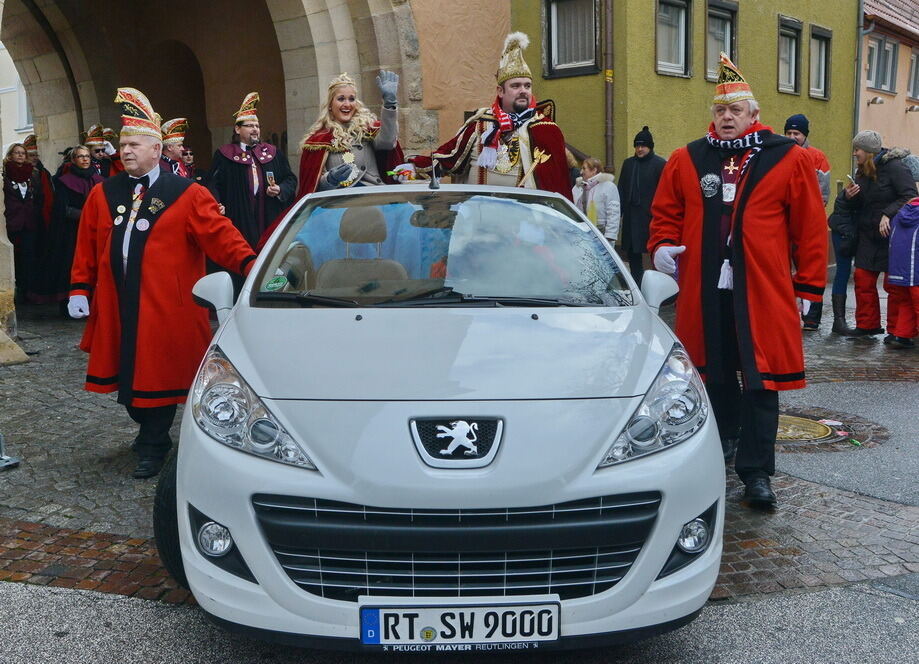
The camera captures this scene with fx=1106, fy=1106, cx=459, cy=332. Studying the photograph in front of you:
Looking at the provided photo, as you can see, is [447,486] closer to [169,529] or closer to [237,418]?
[237,418]

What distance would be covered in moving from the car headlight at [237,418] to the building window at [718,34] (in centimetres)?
1693

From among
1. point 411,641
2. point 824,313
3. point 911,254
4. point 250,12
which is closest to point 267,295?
point 411,641

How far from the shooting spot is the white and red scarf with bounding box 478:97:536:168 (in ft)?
24.4

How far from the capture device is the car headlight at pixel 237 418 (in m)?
3.17

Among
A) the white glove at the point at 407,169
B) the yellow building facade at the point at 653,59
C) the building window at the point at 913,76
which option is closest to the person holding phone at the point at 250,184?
the white glove at the point at 407,169

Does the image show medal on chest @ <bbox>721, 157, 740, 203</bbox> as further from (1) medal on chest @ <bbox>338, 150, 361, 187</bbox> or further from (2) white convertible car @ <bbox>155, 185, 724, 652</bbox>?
(1) medal on chest @ <bbox>338, 150, 361, 187</bbox>

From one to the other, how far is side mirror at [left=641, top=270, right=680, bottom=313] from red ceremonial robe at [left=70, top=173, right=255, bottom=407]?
6.93 ft

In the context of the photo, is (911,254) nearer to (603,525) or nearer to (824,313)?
(824,313)

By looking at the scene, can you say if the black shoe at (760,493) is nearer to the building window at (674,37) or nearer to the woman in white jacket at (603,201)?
the woman in white jacket at (603,201)

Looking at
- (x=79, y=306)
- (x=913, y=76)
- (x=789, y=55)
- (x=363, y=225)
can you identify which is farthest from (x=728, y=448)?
(x=913, y=76)

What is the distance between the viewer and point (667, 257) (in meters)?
5.35

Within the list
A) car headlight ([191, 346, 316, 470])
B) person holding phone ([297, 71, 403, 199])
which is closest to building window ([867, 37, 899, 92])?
person holding phone ([297, 71, 403, 199])

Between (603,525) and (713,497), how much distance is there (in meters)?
0.45

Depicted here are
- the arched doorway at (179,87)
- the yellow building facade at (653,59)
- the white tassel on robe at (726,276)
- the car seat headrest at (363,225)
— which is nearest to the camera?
the car seat headrest at (363,225)
